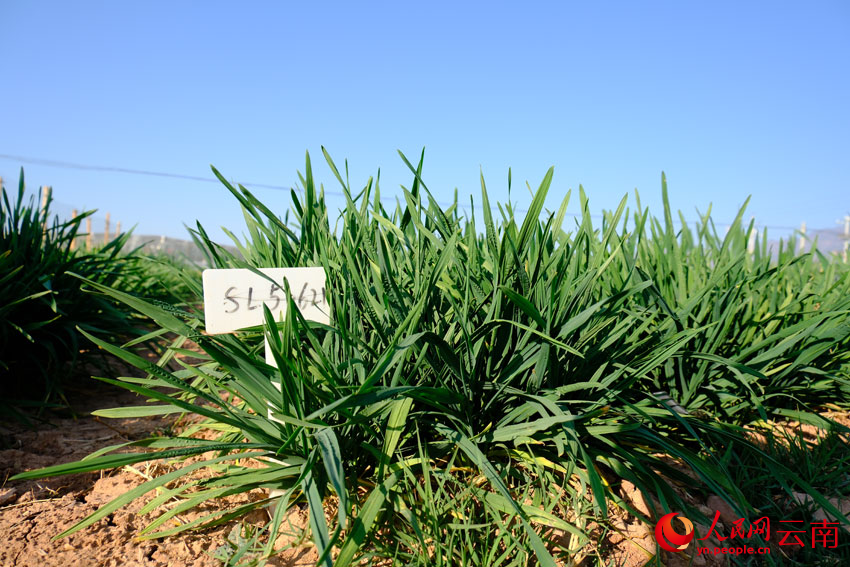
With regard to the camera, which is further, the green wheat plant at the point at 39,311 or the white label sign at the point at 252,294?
the green wheat plant at the point at 39,311

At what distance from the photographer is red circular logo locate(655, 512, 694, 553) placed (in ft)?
4.34

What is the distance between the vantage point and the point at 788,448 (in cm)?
178

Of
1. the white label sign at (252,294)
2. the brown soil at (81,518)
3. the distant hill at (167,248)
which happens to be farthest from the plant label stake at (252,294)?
the distant hill at (167,248)

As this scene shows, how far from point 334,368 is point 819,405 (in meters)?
2.00

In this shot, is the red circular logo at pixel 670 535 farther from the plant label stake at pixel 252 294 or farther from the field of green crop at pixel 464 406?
the plant label stake at pixel 252 294

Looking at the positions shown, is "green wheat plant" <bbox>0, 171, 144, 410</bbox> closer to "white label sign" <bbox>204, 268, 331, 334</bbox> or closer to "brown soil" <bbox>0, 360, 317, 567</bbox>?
"brown soil" <bbox>0, 360, 317, 567</bbox>

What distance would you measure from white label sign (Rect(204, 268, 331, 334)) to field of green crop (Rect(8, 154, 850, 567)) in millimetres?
53

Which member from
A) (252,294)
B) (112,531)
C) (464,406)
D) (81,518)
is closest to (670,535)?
(464,406)

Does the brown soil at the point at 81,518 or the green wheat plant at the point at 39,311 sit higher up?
the green wheat plant at the point at 39,311

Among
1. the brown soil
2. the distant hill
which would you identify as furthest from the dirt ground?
the distant hill

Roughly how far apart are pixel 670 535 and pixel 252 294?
4.10ft

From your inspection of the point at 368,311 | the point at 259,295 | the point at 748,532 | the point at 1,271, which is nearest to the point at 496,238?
the point at 368,311

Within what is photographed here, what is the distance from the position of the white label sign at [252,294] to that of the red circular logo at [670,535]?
3.41ft

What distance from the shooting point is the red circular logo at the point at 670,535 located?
52.1 inches
